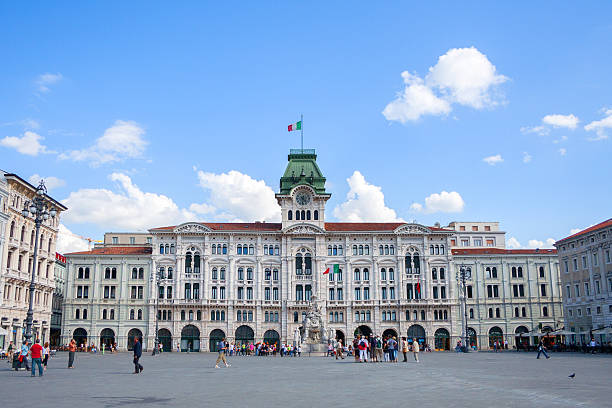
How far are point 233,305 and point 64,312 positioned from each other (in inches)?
922

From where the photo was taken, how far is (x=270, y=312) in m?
79.9

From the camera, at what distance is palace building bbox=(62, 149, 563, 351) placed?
3115 inches

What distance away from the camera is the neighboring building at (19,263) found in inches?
2046

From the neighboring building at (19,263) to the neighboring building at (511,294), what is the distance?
54.8m

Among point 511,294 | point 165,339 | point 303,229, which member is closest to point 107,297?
point 165,339

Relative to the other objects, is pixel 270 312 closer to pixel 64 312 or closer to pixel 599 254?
pixel 64 312

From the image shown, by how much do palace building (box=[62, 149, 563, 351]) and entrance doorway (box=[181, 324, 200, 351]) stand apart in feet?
0.45

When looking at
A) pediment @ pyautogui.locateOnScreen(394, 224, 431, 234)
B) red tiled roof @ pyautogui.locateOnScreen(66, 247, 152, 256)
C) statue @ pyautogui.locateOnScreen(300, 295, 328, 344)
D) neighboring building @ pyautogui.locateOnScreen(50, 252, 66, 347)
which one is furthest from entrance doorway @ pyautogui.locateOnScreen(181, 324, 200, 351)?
pediment @ pyautogui.locateOnScreen(394, 224, 431, 234)

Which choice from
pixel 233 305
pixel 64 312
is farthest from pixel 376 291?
pixel 64 312

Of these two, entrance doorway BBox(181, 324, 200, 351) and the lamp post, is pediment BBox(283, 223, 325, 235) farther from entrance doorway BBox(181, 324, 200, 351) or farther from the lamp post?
the lamp post

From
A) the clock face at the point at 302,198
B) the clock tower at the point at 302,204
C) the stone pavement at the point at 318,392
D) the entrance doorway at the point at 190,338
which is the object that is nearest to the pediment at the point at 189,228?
the clock tower at the point at 302,204

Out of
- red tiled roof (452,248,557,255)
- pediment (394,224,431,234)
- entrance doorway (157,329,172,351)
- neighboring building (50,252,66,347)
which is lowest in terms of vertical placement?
entrance doorway (157,329,172,351)

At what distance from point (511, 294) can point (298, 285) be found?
30.9m

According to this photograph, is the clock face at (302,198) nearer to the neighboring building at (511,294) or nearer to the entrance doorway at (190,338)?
the entrance doorway at (190,338)
